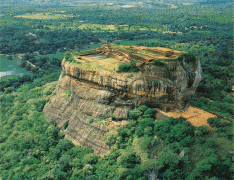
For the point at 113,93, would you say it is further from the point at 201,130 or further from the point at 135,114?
the point at 201,130

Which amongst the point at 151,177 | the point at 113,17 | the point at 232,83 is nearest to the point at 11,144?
the point at 151,177

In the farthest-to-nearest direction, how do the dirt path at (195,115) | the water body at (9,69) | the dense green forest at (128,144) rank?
the water body at (9,69) → the dirt path at (195,115) → the dense green forest at (128,144)

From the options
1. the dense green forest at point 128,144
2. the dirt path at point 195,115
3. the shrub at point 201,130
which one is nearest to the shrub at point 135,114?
the dense green forest at point 128,144

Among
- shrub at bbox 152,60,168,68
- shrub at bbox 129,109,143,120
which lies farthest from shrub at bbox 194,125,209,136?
shrub at bbox 152,60,168,68

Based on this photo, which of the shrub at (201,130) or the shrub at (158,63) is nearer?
the shrub at (201,130)

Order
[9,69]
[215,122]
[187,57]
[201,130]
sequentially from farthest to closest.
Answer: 1. [9,69]
2. [187,57]
3. [215,122]
4. [201,130]

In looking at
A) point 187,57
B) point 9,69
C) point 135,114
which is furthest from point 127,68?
point 9,69

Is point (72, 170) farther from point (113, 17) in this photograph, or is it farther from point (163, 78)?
point (113, 17)

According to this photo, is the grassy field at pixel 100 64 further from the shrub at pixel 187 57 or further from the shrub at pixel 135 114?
the shrub at pixel 187 57
